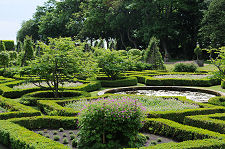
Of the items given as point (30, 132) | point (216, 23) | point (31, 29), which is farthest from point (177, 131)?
point (31, 29)

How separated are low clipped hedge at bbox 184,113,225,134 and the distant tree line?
990 inches

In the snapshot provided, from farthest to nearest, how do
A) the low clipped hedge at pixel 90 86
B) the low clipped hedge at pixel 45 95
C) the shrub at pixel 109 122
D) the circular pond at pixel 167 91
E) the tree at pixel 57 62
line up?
the low clipped hedge at pixel 90 86, the circular pond at pixel 167 91, the tree at pixel 57 62, the low clipped hedge at pixel 45 95, the shrub at pixel 109 122

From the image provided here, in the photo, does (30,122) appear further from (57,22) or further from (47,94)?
(57,22)

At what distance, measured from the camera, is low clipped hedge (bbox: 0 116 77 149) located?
5117 mm

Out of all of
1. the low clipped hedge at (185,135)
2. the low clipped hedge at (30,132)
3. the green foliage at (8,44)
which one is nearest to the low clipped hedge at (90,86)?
the low clipped hedge at (30,132)

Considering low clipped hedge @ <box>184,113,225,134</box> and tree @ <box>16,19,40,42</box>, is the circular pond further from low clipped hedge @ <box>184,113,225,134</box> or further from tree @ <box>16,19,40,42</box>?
tree @ <box>16,19,40,42</box>

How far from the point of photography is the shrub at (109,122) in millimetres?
5336

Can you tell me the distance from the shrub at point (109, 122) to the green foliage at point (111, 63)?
1030 cm

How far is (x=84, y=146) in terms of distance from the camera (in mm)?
5512

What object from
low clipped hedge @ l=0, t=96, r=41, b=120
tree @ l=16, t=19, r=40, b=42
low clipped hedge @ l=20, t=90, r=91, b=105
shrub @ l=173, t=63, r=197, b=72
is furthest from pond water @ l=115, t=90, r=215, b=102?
tree @ l=16, t=19, r=40, b=42

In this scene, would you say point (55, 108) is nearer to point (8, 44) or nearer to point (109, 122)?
point (109, 122)

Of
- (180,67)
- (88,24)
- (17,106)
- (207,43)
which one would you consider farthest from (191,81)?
(88,24)

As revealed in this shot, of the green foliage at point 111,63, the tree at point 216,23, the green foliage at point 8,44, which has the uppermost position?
the tree at point 216,23

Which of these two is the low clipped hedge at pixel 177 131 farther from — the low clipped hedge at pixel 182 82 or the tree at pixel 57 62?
the low clipped hedge at pixel 182 82
